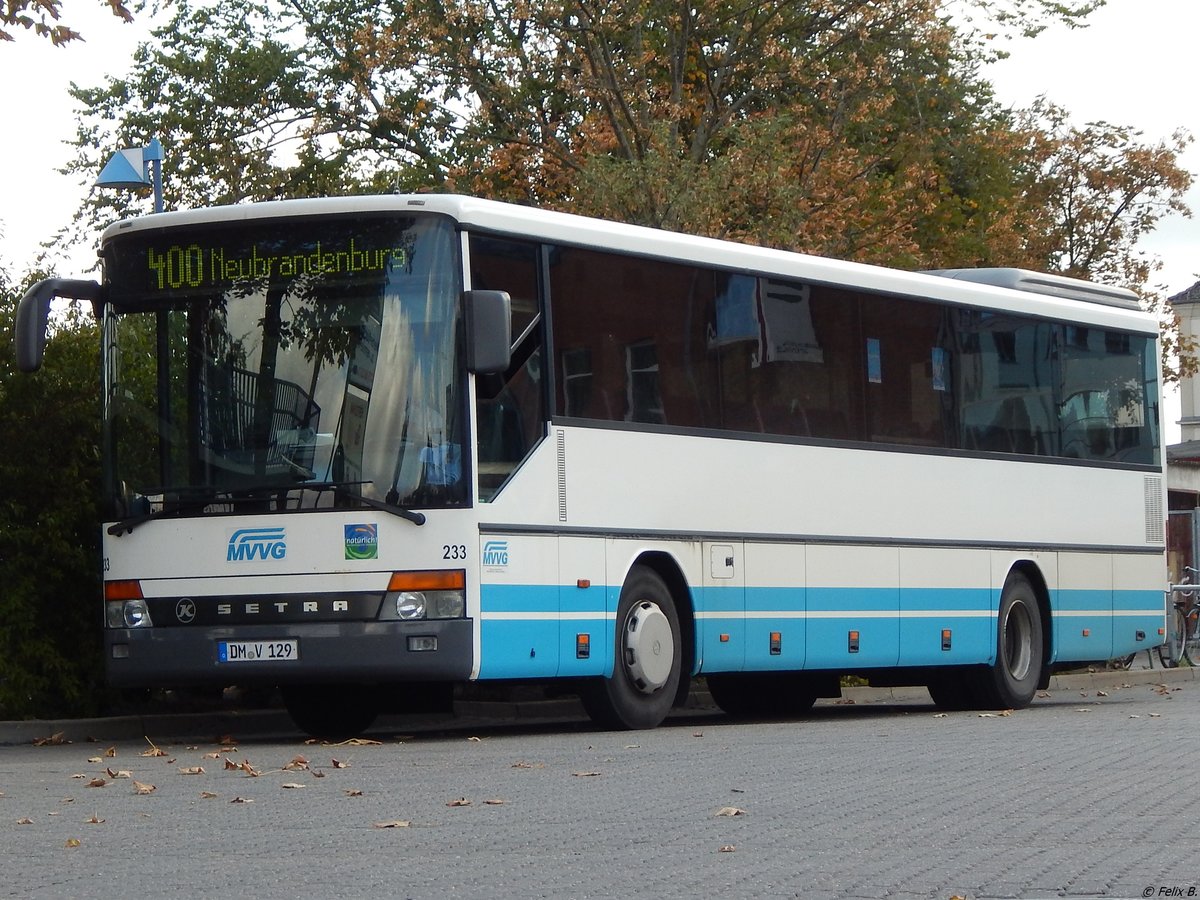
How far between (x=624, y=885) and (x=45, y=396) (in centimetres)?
1027

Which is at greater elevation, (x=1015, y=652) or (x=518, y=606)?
(x=518, y=606)

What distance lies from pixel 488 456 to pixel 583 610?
1.39 meters

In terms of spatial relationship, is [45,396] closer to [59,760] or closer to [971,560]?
[59,760]

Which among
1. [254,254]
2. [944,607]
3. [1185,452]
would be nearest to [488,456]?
[254,254]

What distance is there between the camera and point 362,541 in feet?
45.5

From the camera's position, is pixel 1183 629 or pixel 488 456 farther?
pixel 1183 629

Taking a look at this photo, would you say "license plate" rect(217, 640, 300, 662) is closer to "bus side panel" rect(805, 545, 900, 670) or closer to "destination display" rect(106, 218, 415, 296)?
"destination display" rect(106, 218, 415, 296)

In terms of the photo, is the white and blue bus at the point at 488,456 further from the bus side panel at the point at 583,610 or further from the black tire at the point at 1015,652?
the black tire at the point at 1015,652

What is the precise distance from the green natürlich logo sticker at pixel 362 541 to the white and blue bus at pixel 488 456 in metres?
0.03

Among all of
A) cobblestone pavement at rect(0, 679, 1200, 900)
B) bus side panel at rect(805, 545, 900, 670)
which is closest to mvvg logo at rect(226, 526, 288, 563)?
cobblestone pavement at rect(0, 679, 1200, 900)

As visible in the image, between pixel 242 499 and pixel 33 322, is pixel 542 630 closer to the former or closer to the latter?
pixel 242 499

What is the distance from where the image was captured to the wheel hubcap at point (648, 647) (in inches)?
598

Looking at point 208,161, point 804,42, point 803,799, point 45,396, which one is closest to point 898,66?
point 804,42

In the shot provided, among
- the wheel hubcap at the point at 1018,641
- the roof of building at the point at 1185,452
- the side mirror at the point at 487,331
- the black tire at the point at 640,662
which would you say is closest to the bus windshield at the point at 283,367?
the side mirror at the point at 487,331
